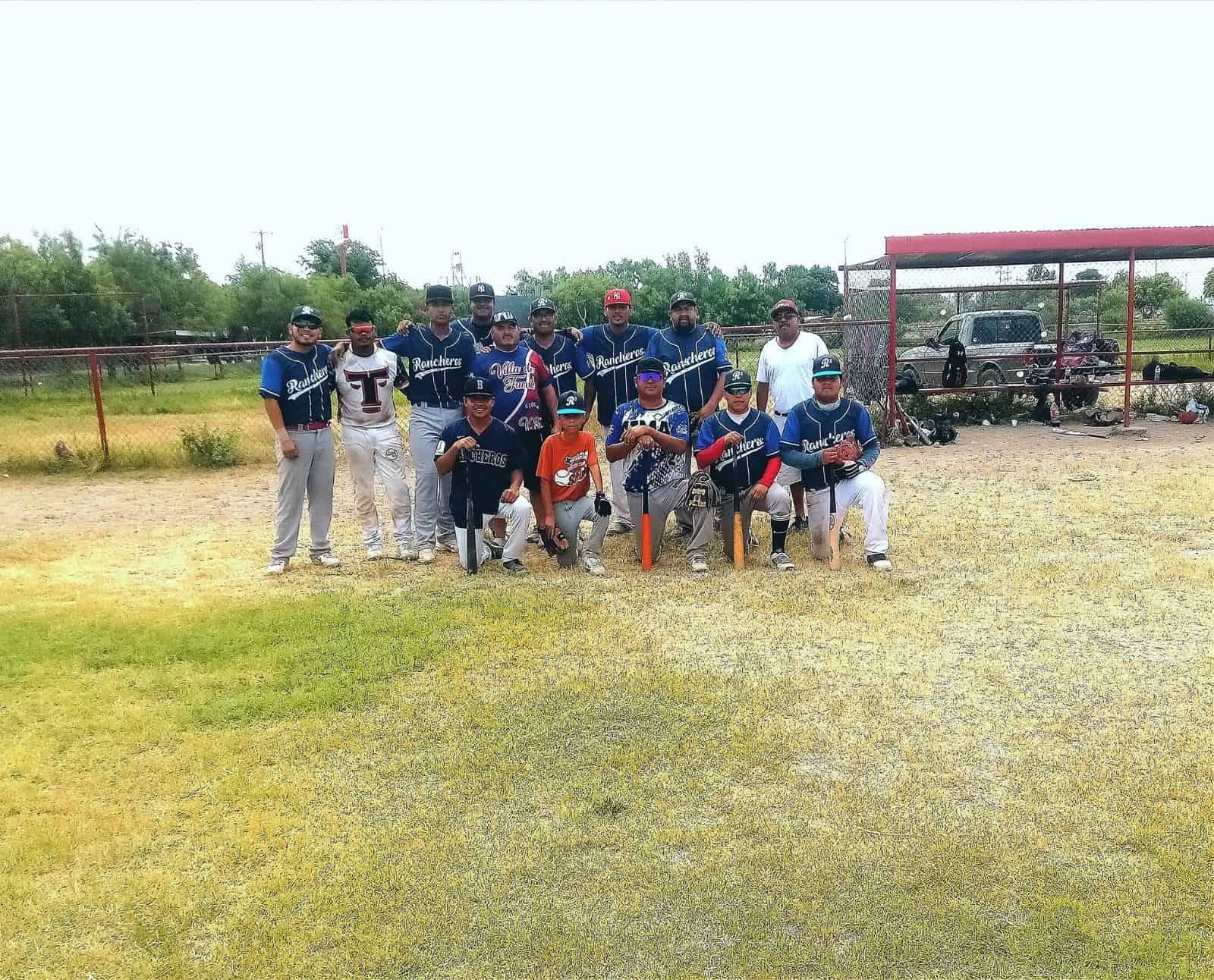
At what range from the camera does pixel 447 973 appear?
2525 mm

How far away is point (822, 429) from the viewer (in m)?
6.67

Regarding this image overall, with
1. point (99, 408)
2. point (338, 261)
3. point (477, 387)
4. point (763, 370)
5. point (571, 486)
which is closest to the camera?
point (477, 387)

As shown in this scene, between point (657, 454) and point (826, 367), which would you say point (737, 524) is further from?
point (826, 367)

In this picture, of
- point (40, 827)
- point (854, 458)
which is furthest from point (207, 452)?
point (40, 827)

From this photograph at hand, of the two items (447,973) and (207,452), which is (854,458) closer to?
(447,973)

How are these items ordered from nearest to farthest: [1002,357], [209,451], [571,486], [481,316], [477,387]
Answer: [477,387] < [571,486] < [481,316] < [209,451] < [1002,357]

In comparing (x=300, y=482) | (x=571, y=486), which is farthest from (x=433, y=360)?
(x=571, y=486)

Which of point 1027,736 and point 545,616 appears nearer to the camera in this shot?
point 1027,736

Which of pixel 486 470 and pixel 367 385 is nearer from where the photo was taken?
pixel 486 470

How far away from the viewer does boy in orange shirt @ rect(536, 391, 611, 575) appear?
21.7ft

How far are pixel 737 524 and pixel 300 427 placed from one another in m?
3.13

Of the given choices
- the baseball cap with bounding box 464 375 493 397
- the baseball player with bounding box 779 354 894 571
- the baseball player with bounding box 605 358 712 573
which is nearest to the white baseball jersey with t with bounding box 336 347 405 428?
the baseball cap with bounding box 464 375 493 397

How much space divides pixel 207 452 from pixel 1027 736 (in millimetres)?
11078

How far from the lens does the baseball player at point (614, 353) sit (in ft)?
23.5
